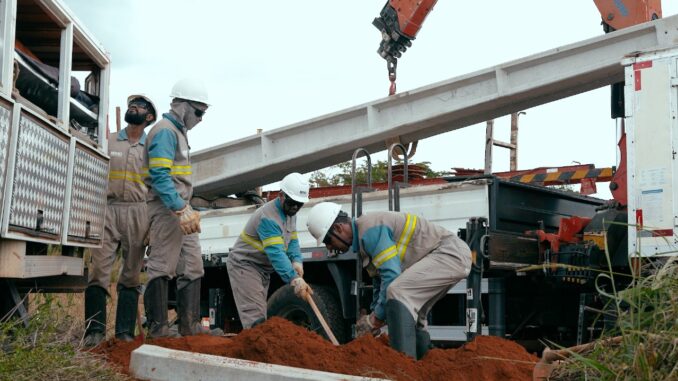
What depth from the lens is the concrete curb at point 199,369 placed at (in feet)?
12.7

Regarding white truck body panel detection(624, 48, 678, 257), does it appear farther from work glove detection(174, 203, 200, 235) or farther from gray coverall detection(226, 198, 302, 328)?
work glove detection(174, 203, 200, 235)

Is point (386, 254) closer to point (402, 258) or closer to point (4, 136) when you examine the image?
point (402, 258)

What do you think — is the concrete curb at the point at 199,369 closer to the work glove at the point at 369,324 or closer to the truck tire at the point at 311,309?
the work glove at the point at 369,324

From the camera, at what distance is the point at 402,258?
6.69m

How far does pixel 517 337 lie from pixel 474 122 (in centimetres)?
244

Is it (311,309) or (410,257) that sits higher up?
(410,257)

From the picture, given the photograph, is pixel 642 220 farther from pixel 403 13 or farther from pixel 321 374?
pixel 403 13

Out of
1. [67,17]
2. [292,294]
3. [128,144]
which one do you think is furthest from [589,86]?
[67,17]

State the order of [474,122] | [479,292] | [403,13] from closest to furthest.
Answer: [479,292]
[474,122]
[403,13]

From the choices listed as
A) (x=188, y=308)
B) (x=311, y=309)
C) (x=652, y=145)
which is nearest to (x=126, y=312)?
(x=188, y=308)

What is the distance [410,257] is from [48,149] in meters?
2.74

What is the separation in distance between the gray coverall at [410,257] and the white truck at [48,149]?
1882 mm

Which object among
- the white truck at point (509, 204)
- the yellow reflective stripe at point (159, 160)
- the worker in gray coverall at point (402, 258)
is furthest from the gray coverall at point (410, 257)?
the yellow reflective stripe at point (159, 160)

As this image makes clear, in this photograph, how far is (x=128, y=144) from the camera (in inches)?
273
